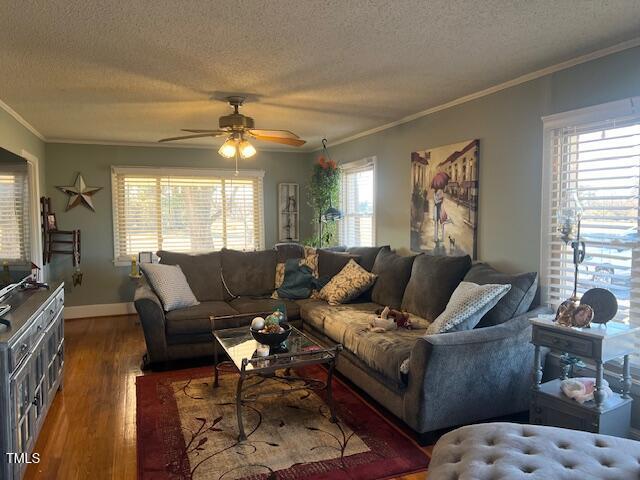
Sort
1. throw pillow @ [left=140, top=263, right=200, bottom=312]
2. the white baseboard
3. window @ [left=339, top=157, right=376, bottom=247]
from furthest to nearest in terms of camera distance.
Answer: the white baseboard → window @ [left=339, top=157, right=376, bottom=247] → throw pillow @ [left=140, top=263, right=200, bottom=312]

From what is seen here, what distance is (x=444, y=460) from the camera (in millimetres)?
1822

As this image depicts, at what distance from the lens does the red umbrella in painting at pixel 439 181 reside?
4.27 m

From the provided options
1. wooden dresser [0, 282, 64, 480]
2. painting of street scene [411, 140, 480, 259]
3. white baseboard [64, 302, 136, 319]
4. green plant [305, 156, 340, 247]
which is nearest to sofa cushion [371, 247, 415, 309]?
painting of street scene [411, 140, 480, 259]

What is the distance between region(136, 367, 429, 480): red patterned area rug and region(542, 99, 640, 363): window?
1.52 metres

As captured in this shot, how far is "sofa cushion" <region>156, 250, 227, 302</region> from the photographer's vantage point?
16.2 feet

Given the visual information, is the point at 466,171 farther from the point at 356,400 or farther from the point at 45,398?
the point at 45,398

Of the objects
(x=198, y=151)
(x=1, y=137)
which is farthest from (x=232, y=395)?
(x=198, y=151)

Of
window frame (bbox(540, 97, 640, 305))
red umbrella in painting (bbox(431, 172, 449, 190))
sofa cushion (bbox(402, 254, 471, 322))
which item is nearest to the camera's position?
window frame (bbox(540, 97, 640, 305))

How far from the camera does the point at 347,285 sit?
15.1ft

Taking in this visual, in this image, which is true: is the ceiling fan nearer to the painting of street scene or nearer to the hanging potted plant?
the painting of street scene

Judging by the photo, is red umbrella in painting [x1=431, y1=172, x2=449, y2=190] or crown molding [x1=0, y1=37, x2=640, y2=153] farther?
red umbrella in painting [x1=431, y1=172, x2=449, y2=190]

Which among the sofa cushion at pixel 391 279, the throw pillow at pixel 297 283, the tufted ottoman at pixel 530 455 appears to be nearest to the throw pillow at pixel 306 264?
the throw pillow at pixel 297 283

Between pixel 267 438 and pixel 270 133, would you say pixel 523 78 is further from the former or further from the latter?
pixel 267 438

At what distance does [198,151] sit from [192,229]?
1119mm
